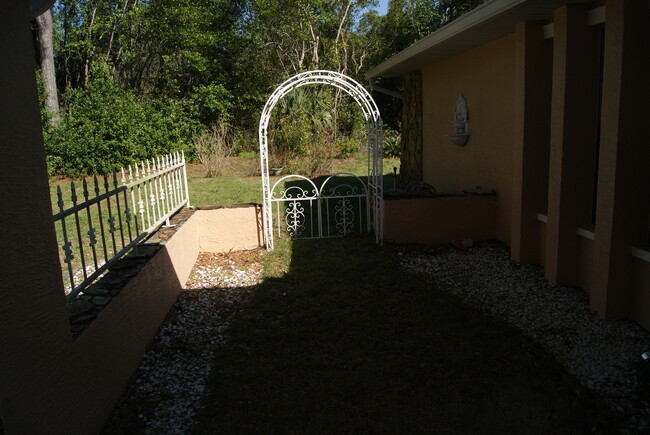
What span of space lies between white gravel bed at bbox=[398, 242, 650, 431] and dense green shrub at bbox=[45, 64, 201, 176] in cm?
1103

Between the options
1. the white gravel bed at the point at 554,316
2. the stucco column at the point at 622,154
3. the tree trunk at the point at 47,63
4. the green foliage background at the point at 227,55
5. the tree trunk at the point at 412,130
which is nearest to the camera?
the white gravel bed at the point at 554,316

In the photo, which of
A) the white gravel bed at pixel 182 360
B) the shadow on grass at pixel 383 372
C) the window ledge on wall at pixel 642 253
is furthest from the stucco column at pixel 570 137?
the white gravel bed at pixel 182 360

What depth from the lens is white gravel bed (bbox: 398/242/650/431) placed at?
10.7 ft

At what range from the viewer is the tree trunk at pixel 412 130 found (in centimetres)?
1010

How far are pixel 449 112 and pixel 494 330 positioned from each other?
5165 millimetres

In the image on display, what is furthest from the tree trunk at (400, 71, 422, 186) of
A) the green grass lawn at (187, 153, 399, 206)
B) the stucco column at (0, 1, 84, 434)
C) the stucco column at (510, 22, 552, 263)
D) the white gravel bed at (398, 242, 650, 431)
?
the stucco column at (0, 1, 84, 434)

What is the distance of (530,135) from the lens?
18.2 ft

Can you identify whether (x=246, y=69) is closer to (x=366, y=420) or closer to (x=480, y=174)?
(x=480, y=174)

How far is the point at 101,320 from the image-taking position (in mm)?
3018

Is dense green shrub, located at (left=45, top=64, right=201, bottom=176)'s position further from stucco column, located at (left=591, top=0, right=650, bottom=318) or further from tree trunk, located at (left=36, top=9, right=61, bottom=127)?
stucco column, located at (left=591, top=0, right=650, bottom=318)

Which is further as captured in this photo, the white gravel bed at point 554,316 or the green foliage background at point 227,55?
the green foliage background at point 227,55

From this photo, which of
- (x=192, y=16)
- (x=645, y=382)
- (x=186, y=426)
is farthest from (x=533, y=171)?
(x=192, y=16)

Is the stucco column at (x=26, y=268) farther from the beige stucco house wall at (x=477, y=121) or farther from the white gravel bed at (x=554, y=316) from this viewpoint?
the beige stucco house wall at (x=477, y=121)

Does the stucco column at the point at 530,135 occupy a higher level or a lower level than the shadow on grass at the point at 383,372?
higher
